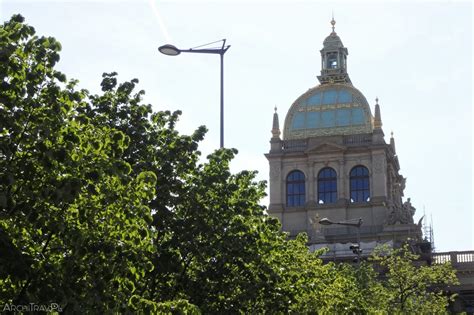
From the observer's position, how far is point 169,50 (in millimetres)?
37906

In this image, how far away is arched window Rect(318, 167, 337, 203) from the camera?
345 feet

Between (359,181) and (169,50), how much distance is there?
228 feet

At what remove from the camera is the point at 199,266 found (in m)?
32.4

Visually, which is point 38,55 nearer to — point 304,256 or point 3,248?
point 3,248

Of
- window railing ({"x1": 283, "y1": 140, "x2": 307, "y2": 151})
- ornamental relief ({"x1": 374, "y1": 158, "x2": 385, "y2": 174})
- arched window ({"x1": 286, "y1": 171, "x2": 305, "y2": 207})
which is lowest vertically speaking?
arched window ({"x1": 286, "y1": 171, "x2": 305, "y2": 207})

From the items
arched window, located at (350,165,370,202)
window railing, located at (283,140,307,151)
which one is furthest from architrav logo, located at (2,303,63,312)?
window railing, located at (283,140,307,151)

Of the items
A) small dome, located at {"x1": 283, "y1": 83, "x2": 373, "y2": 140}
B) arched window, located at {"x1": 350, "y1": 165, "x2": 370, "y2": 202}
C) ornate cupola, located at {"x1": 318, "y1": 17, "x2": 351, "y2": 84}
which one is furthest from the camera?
ornate cupola, located at {"x1": 318, "y1": 17, "x2": 351, "y2": 84}

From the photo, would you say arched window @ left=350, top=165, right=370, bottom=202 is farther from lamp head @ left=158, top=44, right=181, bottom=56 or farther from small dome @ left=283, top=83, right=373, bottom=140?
lamp head @ left=158, top=44, right=181, bottom=56

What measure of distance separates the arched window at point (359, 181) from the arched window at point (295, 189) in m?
5.64

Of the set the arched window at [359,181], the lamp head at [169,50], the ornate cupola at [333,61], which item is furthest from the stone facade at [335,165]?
the lamp head at [169,50]

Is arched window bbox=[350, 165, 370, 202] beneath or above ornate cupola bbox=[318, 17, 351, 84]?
beneath

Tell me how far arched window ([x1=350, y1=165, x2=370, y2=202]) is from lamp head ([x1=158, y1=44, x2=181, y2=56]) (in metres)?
68.4

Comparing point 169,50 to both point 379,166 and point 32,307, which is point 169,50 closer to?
point 32,307

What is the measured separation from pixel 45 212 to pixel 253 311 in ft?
47.3
